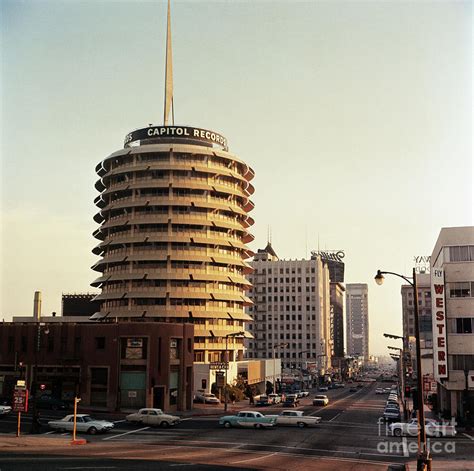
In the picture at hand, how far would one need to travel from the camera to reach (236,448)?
46562 mm

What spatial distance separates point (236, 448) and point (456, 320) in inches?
1436

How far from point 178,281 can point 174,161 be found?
21.2 m

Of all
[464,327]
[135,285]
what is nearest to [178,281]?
[135,285]

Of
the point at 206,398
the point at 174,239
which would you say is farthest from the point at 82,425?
the point at 174,239

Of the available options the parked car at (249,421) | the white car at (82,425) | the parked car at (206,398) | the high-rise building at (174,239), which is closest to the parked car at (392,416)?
the parked car at (249,421)

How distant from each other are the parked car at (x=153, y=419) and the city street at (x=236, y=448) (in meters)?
0.89

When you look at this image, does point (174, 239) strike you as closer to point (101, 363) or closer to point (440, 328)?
point (101, 363)

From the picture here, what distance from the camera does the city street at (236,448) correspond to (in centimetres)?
3906

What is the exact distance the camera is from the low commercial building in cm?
7650

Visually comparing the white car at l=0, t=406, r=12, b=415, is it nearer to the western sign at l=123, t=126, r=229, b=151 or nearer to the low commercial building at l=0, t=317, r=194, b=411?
the low commercial building at l=0, t=317, r=194, b=411

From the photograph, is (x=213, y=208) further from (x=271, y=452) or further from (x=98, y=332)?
(x=271, y=452)

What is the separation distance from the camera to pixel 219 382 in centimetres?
10088

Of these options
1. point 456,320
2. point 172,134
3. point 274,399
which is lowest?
point 274,399

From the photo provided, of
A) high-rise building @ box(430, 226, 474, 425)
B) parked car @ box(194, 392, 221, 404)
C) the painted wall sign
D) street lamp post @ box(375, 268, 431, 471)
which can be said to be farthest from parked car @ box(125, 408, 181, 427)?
street lamp post @ box(375, 268, 431, 471)
